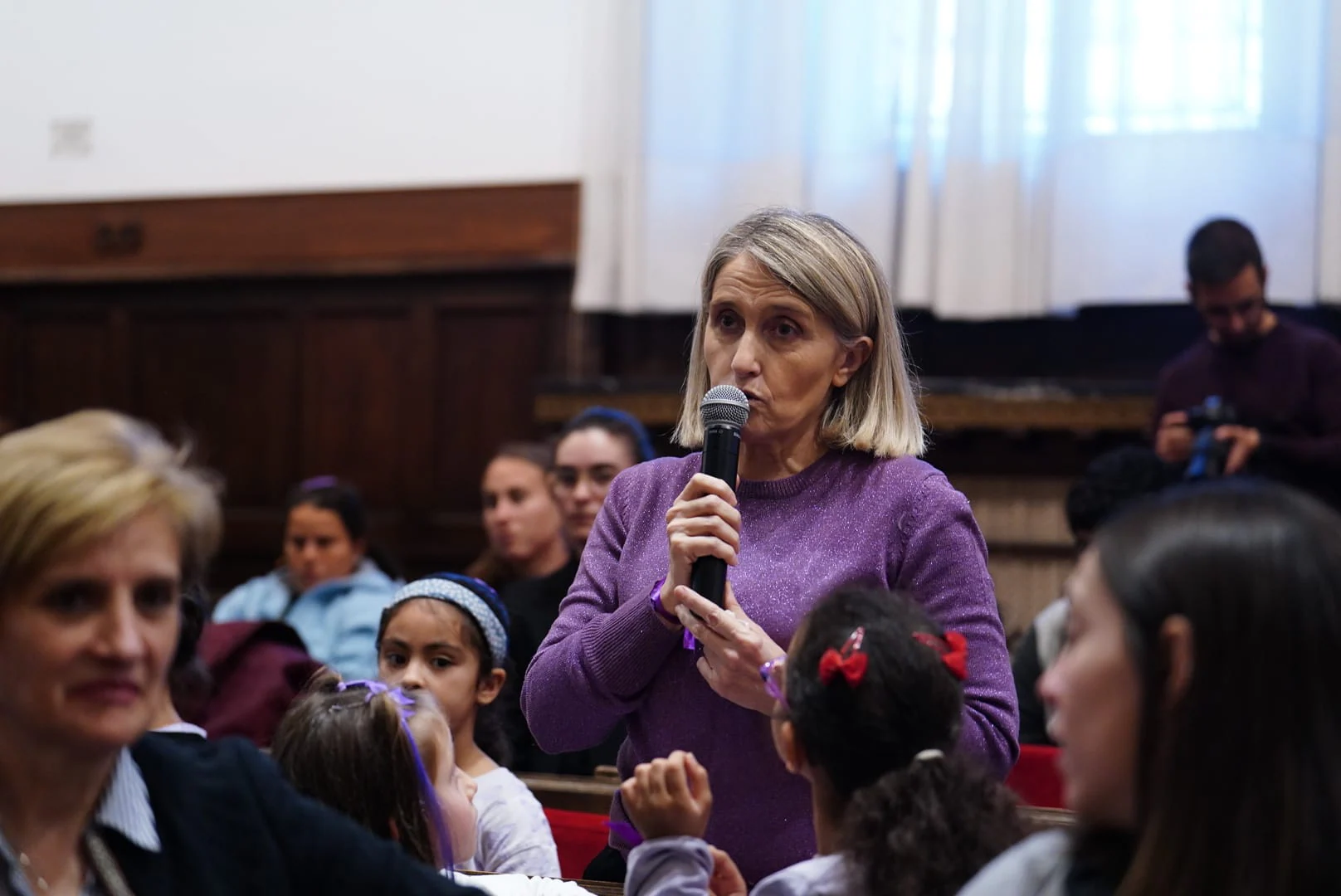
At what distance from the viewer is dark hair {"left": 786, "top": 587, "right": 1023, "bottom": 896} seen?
1.34m

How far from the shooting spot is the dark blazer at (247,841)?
3.95 feet

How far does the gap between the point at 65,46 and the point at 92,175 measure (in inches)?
24.1

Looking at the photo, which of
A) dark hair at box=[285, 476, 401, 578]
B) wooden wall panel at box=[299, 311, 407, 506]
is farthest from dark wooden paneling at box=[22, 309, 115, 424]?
dark hair at box=[285, 476, 401, 578]

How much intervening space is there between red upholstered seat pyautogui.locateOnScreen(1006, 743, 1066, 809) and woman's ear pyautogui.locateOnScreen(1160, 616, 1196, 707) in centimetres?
180

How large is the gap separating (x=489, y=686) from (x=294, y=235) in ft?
13.8

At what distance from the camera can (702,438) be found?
6.14ft

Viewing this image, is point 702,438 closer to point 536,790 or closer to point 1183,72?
point 536,790

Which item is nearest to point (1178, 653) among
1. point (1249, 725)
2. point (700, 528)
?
point (1249, 725)

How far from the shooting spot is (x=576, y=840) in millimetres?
2574

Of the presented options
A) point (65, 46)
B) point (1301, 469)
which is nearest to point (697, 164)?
point (1301, 469)

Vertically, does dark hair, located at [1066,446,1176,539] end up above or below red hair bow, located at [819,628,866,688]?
below

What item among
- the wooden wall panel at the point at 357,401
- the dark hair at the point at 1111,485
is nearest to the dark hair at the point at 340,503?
the wooden wall panel at the point at 357,401

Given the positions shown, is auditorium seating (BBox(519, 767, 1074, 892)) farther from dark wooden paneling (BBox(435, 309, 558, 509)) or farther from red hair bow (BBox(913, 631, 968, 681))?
dark wooden paneling (BBox(435, 309, 558, 509))

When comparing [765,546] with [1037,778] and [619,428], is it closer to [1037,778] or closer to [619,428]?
[1037,778]
